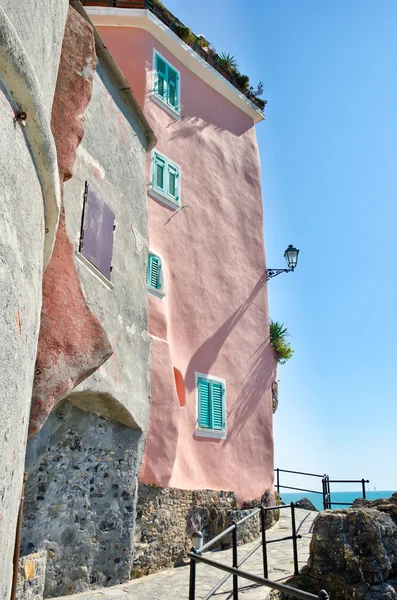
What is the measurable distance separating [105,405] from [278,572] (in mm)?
3831

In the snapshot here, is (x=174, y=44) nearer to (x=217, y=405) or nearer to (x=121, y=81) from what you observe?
(x=121, y=81)

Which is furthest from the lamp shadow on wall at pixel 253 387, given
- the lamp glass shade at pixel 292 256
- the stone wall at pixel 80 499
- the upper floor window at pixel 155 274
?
the stone wall at pixel 80 499

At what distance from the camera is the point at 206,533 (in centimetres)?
1071

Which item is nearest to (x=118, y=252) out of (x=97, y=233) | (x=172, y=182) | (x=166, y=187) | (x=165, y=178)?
(x=97, y=233)

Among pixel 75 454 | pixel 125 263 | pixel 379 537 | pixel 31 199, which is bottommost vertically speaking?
pixel 379 537

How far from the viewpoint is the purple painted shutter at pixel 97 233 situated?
7.45m

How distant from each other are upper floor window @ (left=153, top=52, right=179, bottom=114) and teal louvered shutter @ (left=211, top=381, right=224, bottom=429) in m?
6.67

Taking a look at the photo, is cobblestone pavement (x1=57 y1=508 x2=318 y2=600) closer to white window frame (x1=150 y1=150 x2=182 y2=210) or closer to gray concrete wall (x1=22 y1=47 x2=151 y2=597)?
gray concrete wall (x1=22 y1=47 x2=151 y2=597)

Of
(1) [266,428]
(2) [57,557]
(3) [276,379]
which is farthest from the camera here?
(3) [276,379]

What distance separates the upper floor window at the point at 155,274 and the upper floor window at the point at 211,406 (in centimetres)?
202

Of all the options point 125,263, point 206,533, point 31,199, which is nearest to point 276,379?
point 206,533

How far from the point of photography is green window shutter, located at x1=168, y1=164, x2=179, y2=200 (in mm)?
12903

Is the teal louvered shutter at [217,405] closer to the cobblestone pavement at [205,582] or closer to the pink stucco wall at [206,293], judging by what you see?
the pink stucco wall at [206,293]

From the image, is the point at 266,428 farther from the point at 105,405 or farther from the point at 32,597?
the point at 32,597
